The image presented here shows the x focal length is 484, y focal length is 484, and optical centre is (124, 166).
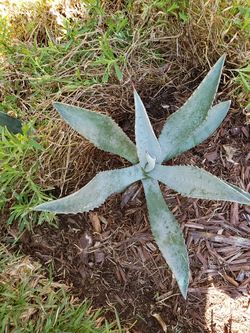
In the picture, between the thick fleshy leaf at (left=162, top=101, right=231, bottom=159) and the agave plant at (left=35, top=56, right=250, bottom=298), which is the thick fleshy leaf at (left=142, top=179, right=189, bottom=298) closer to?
the agave plant at (left=35, top=56, right=250, bottom=298)

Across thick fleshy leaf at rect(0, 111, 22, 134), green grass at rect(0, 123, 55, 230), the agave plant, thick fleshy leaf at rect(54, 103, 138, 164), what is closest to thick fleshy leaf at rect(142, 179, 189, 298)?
the agave plant

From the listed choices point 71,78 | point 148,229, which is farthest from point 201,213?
point 71,78

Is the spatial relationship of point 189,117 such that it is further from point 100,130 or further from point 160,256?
point 160,256

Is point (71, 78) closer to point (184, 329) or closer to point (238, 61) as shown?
point (238, 61)

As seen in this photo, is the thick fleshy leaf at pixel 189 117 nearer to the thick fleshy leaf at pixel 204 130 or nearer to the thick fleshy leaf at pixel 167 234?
the thick fleshy leaf at pixel 204 130

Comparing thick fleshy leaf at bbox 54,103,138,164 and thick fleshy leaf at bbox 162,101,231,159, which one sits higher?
thick fleshy leaf at bbox 54,103,138,164

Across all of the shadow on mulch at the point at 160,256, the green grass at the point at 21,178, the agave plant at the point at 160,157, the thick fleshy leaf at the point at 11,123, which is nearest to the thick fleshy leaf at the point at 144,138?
the agave plant at the point at 160,157

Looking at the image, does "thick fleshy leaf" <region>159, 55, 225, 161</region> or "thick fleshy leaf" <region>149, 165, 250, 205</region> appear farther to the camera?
"thick fleshy leaf" <region>159, 55, 225, 161</region>

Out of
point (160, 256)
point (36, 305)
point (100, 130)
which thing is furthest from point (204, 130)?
point (36, 305)

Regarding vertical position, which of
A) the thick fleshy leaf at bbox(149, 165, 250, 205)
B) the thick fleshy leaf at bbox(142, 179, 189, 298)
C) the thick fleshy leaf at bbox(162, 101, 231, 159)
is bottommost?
the thick fleshy leaf at bbox(142, 179, 189, 298)
